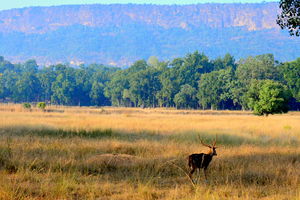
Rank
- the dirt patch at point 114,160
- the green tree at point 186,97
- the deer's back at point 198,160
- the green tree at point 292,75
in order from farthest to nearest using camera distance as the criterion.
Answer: the green tree at point 186,97 → the green tree at point 292,75 → the dirt patch at point 114,160 → the deer's back at point 198,160

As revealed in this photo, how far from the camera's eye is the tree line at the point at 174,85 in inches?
4050

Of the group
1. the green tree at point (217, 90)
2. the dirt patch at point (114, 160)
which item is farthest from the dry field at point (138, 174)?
the green tree at point (217, 90)

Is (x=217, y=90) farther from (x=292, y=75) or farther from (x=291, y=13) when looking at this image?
(x=291, y=13)

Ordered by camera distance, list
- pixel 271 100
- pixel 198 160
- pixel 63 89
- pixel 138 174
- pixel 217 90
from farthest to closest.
Result: 1. pixel 63 89
2. pixel 217 90
3. pixel 271 100
4. pixel 138 174
5. pixel 198 160

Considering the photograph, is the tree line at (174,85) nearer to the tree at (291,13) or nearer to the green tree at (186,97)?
the green tree at (186,97)

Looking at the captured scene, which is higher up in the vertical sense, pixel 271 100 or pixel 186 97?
pixel 186 97

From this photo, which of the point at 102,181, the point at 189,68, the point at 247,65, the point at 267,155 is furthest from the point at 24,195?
the point at 189,68

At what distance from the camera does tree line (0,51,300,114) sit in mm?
102875

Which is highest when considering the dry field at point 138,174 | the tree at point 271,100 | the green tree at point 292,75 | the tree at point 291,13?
the green tree at point 292,75

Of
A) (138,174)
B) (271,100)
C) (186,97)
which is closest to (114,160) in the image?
(138,174)

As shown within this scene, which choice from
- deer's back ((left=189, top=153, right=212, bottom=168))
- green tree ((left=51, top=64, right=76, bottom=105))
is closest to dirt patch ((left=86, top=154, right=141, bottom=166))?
deer's back ((left=189, top=153, right=212, bottom=168))

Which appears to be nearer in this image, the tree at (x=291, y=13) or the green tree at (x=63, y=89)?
the tree at (x=291, y=13)

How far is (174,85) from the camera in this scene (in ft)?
384

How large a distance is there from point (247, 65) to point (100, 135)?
90.0 metres
